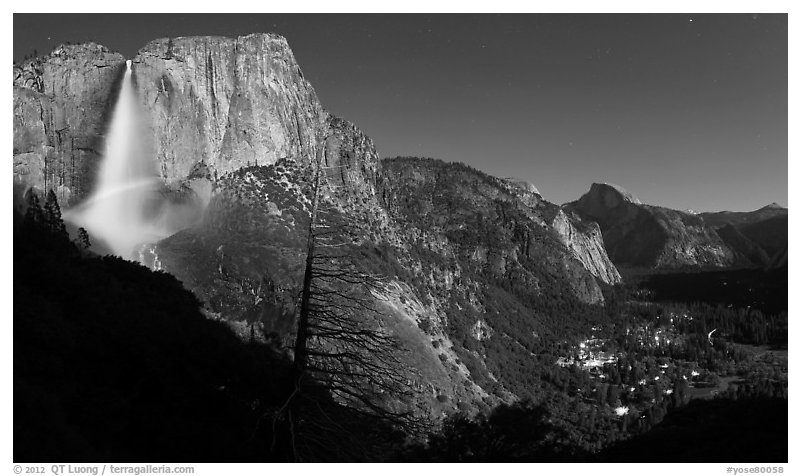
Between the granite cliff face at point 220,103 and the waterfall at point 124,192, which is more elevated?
the granite cliff face at point 220,103

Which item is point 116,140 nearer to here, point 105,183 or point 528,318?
point 105,183

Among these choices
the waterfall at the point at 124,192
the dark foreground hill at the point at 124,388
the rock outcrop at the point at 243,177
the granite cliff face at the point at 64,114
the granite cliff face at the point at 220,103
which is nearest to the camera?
the dark foreground hill at the point at 124,388

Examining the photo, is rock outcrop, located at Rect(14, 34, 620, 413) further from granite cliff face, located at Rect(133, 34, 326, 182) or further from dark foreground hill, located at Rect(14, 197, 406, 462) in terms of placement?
dark foreground hill, located at Rect(14, 197, 406, 462)

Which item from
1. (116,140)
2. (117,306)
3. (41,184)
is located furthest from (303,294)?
(116,140)

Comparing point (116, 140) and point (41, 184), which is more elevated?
point (116, 140)

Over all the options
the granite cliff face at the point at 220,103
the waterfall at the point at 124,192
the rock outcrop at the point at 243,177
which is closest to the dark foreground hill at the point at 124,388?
the rock outcrop at the point at 243,177

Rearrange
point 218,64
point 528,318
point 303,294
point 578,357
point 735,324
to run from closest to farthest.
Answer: point 303,294
point 218,64
point 578,357
point 528,318
point 735,324

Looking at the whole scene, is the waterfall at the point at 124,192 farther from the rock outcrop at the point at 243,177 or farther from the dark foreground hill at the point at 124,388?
the dark foreground hill at the point at 124,388

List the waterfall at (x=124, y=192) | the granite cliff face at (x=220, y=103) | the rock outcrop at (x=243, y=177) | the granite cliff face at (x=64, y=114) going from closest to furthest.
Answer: the rock outcrop at (x=243, y=177) → the waterfall at (x=124, y=192) → the granite cliff face at (x=64, y=114) → the granite cliff face at (x=220, y=103)

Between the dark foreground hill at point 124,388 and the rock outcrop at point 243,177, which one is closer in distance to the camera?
the dark foreground hill at point 124,388
